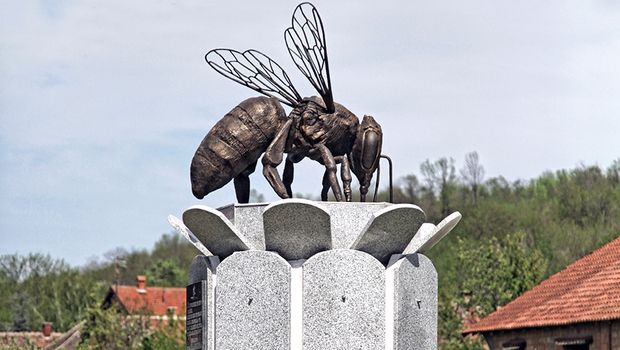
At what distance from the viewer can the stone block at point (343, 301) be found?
13953 millimetres

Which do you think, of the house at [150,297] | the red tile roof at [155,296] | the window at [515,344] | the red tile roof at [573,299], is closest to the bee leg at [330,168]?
the red tile roof at [573,299]

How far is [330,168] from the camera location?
50.2 ft

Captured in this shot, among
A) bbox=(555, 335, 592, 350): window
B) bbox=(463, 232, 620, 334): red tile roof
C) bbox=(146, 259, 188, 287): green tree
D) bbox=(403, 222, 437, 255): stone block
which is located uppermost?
bbox=(146, 259, 188, 287): green tree

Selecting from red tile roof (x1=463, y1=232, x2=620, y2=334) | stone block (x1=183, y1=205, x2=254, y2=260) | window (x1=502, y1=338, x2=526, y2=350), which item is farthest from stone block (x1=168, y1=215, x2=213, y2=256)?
window (x1=502, y1=338, x2=526, y2=350)

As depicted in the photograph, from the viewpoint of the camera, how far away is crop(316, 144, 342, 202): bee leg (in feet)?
49.8

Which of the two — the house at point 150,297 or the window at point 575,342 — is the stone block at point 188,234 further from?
the house at point 150,297

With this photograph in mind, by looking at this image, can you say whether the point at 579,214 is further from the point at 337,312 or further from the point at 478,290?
the point at 337,312

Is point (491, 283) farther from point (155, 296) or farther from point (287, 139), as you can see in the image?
point (287, 139)

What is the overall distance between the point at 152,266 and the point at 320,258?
2866 inches

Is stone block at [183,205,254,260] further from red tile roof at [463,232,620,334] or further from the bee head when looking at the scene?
red tile roof at [463,232,620,334]

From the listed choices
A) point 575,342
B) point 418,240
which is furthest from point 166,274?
point 418,240

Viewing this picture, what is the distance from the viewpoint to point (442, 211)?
7894 centimetres

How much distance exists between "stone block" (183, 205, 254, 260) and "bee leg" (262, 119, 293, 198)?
0.90 meters

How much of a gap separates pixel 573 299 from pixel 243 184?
65.9 feet
